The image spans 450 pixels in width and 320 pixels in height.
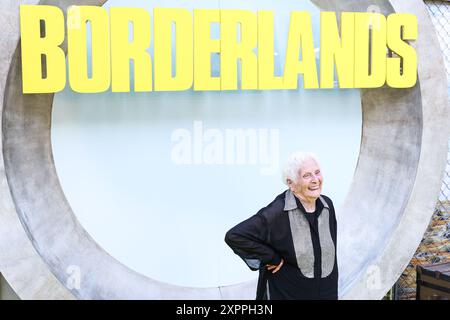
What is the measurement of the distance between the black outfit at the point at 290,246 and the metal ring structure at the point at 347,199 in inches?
33.2

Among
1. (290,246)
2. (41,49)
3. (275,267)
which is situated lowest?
(275,267)

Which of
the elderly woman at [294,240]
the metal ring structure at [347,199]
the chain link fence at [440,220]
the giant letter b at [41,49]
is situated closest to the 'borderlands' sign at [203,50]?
the giant letter b at [41,49]

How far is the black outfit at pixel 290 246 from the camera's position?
2812 millimetres

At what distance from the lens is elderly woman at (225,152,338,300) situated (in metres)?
2.81

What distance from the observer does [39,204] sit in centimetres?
343

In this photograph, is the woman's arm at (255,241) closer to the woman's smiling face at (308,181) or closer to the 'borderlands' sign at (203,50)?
the woman's smiling face at (308,181)

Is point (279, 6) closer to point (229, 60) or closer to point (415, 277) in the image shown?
point (229, 60)

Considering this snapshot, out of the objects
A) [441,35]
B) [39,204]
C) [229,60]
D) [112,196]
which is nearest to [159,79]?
[229,60]

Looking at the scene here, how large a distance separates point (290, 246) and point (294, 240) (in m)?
0.04

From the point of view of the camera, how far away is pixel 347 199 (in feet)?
12.8

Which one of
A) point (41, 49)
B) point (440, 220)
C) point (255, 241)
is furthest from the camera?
point (440, 220)

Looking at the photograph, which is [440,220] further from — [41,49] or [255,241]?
[41,49]

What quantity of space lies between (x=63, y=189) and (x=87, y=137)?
0.40 meters

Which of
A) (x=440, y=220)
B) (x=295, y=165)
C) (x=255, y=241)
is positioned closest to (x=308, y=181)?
(x=295, y=165)
